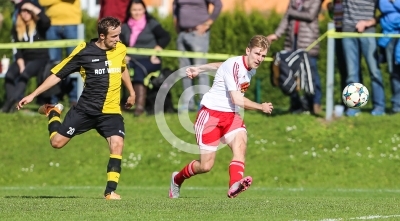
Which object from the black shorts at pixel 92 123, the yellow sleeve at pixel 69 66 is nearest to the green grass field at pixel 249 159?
the black shorts at pixel 92 123

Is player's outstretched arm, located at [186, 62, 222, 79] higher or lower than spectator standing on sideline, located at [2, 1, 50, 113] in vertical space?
higher

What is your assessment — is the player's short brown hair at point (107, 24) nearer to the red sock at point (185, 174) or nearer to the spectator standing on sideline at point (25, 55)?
the red sock at point (185, 174)

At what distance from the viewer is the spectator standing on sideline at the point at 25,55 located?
20.1 meters

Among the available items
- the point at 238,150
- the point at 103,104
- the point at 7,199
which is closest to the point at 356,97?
the point at 238,150

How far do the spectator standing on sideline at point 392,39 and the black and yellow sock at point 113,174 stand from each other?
23.3 ft

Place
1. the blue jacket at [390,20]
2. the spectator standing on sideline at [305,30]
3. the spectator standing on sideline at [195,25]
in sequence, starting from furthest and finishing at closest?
1. the spectator standing on sideline at [195,25]
2. the spectator standing on sideline at [305,30]
3. the blue jacket at [390,20]

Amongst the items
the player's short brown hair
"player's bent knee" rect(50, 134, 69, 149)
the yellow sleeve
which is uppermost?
the player's short brown hair

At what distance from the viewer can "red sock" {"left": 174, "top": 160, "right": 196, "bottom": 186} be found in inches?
501

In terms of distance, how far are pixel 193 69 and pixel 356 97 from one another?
2868 mm

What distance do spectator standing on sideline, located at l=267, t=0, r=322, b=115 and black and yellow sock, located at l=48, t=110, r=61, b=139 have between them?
6.57 metres

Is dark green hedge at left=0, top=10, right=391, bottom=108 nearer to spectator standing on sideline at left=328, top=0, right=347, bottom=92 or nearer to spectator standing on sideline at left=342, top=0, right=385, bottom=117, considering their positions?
spectator standing on sideline at left=328, top=0, right=347, bottom=92

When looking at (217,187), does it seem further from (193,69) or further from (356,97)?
(193,69)

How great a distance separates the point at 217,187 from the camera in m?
17.4

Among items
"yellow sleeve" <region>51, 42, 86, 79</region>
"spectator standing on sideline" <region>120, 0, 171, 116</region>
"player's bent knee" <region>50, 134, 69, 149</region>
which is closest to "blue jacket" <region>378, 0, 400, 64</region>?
"spectator standing on sideline" <region>120, 0, 171, 116</region>
